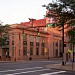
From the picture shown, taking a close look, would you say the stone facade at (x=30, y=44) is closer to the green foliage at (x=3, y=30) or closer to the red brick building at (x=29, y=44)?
the red brick building at (x=29, y=44)

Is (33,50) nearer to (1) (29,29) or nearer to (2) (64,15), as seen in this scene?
(1) (29,29)

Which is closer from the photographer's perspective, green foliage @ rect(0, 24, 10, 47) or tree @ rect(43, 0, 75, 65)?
tree @ rect(43, 0, 75, 65)

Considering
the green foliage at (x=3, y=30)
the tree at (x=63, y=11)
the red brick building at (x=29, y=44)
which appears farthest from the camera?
the red brick building at (x=29, y=44)

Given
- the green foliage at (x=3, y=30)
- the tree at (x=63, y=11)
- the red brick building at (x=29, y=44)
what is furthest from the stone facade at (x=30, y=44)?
the tree at (x=63, y=11)

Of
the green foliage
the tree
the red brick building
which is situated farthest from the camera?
the red brick building

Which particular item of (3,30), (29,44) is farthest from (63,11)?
(29,44)

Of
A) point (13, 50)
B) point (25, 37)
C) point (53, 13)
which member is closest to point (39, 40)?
point (25, 37)

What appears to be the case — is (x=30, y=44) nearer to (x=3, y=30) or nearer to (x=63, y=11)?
(x=3, y=30)

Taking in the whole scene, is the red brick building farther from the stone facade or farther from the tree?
the tree

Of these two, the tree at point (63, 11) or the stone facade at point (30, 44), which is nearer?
the tree at point (63, 11)

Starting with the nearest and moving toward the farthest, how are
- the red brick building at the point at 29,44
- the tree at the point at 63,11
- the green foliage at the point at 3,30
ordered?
1. the tree at the point at 63,11
2. the green foliage at the point at 3,30
3. the red brick building at the point at 29,44

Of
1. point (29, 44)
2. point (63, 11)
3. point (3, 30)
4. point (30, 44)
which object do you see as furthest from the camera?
point (30, 44)

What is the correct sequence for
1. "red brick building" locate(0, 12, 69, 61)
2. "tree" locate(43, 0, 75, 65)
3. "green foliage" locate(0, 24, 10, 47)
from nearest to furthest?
"tree" locate(43, 0, 75, 65)
"green foliage" locate(0, 24, 10, 47)
"red brick building" locate(0, 12, 69, 61)

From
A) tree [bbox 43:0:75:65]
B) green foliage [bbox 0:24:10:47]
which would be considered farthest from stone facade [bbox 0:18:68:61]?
tree [bbox 43:0:75:65]
